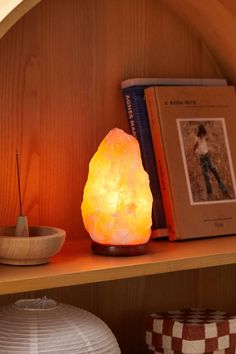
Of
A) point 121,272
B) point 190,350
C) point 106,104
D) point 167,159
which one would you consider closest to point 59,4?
point 106,104

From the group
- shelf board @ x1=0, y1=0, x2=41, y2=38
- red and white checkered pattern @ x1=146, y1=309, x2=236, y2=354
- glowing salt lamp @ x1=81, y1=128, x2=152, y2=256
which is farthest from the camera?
red and white checkered pattern @ x1=146, y1=309, x2=236, y2=354

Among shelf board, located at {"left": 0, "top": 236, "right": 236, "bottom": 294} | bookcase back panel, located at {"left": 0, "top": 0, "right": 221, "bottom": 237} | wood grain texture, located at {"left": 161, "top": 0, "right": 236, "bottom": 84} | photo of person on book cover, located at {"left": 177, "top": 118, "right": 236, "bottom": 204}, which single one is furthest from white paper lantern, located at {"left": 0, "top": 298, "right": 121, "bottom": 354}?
wood grain texture, located at {"left": 161, "top": 0, "right": 236, "bottom": 84}

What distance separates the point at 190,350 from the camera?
1.31 metres

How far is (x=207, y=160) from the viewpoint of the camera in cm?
140

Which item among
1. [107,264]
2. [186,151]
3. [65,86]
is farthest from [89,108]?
[107,264]

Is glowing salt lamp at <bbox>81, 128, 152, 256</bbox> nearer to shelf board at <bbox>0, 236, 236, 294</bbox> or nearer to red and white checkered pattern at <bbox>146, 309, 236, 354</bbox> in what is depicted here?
→ shelf board at <bbox>0, 236, 236, 294</bbox>

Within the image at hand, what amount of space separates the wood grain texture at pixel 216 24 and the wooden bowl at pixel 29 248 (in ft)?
1.57

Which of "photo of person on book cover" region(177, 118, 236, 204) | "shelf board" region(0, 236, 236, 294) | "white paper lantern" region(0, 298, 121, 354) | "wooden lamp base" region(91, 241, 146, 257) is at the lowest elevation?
"white paper lantern" region(0, 298, 121, 354)

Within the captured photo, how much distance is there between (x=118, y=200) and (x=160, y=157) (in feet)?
0.57

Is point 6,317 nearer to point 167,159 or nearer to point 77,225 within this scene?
point 77,225

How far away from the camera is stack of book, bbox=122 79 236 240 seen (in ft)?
4.42

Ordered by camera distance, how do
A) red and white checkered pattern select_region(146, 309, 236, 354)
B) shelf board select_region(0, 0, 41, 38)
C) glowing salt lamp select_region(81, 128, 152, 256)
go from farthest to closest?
1. red and white checkered pattern select_region(146, 309, 236, 354)
2. glowing salt lamp select_region(81, 128, 152, 256)
3. shelf board select_region(0, 0, 41, 38)

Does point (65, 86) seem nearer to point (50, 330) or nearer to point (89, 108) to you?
point (89, 108)

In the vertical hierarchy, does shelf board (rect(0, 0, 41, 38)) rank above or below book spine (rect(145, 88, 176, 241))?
above
